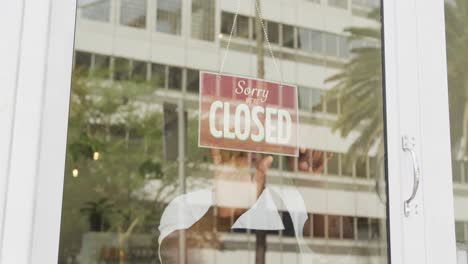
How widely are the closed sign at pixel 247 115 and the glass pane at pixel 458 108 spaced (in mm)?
554

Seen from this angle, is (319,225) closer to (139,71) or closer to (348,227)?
(348,227)

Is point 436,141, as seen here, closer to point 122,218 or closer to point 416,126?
point 416,126

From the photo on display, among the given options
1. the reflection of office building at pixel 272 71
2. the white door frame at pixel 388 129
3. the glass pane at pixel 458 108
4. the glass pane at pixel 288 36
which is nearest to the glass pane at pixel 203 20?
the reflection of office building at pixel 272 71

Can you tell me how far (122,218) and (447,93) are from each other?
102cm

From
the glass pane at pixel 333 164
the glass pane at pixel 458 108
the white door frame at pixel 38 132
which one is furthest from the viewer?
the glass pane at pixel 458 108

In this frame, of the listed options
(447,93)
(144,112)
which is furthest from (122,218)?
(447,93)

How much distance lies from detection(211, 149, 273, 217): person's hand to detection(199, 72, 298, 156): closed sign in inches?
0.9

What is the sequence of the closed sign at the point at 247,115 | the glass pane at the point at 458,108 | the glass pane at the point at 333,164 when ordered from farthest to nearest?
the glass pane at the point at 458,108
the glass pane at the point at 333,164
the closed sign at the point at 247,115

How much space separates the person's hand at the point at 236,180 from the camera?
1.54 meters

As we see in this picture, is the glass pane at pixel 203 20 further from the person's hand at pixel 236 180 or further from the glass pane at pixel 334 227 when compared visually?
the glass pane at pixel 334 227

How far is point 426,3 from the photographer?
1.87 m

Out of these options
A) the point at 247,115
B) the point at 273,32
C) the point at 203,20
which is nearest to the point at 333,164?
the point at 247,115

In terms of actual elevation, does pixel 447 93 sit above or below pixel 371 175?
above

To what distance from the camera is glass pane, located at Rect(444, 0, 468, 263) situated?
183 cm
